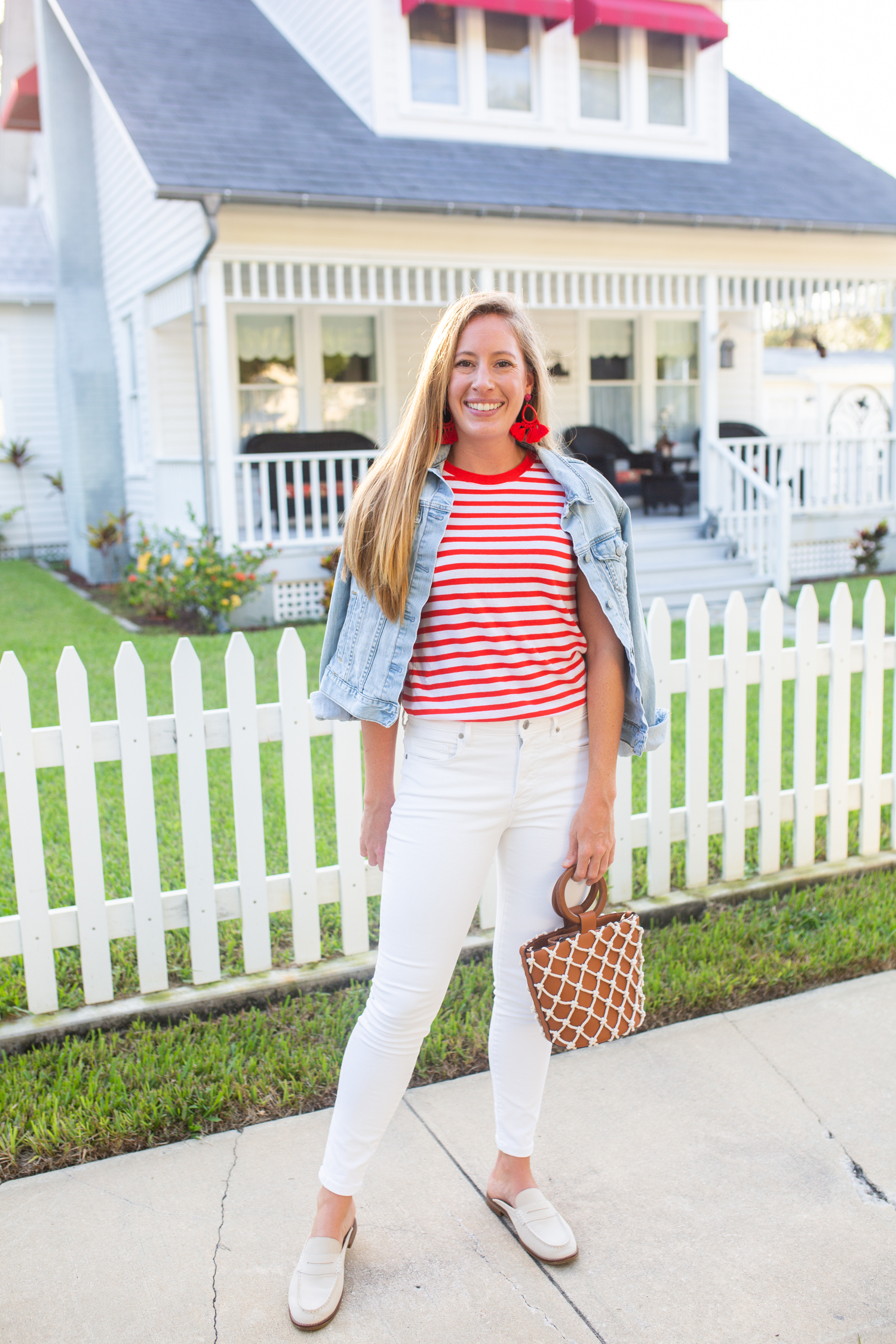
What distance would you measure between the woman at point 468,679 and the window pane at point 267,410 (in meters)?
10.6

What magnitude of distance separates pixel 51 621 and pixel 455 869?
884 cm

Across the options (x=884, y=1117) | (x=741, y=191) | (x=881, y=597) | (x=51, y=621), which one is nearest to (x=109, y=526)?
(x=51, y=621)

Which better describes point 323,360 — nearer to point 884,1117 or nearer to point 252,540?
point 252,540

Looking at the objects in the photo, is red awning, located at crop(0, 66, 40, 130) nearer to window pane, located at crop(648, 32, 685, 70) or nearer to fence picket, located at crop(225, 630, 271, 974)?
window pane, located at crop(648, 32, 685, 70)

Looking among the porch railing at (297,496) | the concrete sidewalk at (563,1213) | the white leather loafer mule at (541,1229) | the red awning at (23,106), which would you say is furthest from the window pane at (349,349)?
the white leather loafer mule at (541,1229)

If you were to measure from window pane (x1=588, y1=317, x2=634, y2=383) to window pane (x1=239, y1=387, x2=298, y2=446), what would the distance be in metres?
3.96

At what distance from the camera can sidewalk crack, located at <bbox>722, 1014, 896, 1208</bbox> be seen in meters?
2.53

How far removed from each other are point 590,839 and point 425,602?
1.89ft

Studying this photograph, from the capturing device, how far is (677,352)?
14531 mm

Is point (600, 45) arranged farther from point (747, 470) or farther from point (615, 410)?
point (747, 470)

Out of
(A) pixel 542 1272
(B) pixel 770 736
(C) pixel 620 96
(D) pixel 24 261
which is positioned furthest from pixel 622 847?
(D) pixel 24 261

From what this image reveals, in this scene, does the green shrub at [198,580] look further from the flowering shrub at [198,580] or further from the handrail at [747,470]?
the handrail at [747,470]

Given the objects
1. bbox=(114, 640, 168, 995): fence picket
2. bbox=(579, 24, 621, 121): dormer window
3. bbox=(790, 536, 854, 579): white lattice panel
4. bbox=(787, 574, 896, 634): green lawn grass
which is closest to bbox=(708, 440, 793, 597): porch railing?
bbox=(787, 574, 896, 634): green lawn grass

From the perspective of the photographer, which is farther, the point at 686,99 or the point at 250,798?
the point at 686,99
